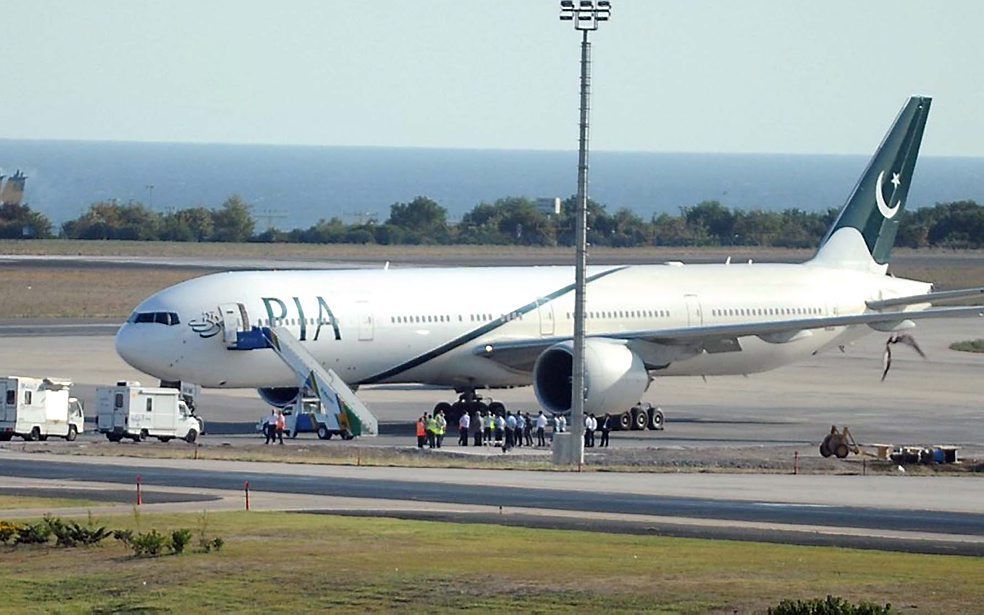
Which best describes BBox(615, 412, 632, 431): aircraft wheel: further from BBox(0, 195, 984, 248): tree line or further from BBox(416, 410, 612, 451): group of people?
BBox(0, 195, 984, 248): tree line

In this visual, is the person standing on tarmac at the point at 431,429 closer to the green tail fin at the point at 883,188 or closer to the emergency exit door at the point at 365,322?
the emergency exit door at the point at 365,322

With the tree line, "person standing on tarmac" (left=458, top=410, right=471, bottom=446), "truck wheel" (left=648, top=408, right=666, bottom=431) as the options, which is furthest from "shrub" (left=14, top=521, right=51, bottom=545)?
the tree line

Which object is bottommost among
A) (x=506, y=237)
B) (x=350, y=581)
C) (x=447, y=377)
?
(x=350, y=581)

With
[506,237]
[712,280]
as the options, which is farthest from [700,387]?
[506,237]

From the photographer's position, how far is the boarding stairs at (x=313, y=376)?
59344 millimetres

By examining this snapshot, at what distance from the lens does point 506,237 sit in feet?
603

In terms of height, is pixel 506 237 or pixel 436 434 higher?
pixel 506 237

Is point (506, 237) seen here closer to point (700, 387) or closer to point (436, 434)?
point (700, 387)

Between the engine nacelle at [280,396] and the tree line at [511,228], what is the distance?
114m

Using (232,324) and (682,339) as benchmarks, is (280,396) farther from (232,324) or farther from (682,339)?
(682,339)

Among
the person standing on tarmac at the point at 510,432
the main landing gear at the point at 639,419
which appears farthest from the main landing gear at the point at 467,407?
the main landing gear at the point at 639,419

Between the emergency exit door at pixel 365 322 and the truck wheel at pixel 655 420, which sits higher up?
the emergency exit door at pixel 365 322

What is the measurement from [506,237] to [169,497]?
463ft

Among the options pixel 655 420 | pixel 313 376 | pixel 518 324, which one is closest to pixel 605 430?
pixel 655 420
